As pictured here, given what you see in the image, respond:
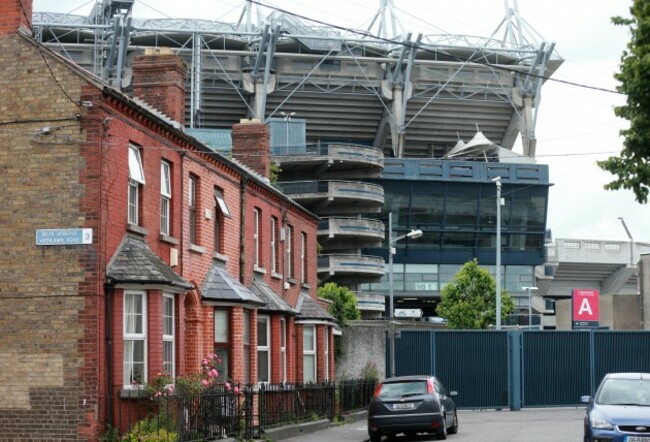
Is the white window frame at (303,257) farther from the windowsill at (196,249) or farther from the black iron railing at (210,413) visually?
the windowsill at (196,249)

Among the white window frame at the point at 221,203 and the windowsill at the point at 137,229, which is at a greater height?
the white window frame at the point at 221,203

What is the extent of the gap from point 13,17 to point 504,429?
618 inches

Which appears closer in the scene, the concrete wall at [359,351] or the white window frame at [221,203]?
the white window frame at [221,203]

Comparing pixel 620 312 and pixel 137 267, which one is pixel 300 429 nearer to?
pixel 137 267

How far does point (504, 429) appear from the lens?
3056cm

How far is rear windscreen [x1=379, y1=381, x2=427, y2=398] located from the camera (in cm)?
2703

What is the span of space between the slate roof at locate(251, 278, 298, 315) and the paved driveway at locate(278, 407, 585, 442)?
3.30 m

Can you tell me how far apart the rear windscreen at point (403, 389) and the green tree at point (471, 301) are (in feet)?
146

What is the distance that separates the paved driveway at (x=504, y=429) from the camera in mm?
27000

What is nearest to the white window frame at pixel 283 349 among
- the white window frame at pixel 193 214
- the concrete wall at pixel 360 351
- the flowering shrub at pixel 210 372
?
the flowering shrub at pixel 210 372

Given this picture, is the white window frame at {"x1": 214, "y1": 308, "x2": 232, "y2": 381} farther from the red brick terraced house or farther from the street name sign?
the street name sign

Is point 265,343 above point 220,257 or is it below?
below

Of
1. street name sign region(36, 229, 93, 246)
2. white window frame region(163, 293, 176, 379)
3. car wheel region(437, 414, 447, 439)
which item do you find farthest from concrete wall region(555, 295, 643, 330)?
street name sign region(36, 229, 93, 246)

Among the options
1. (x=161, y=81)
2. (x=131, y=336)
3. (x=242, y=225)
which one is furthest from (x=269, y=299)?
(x=131, y=336)
